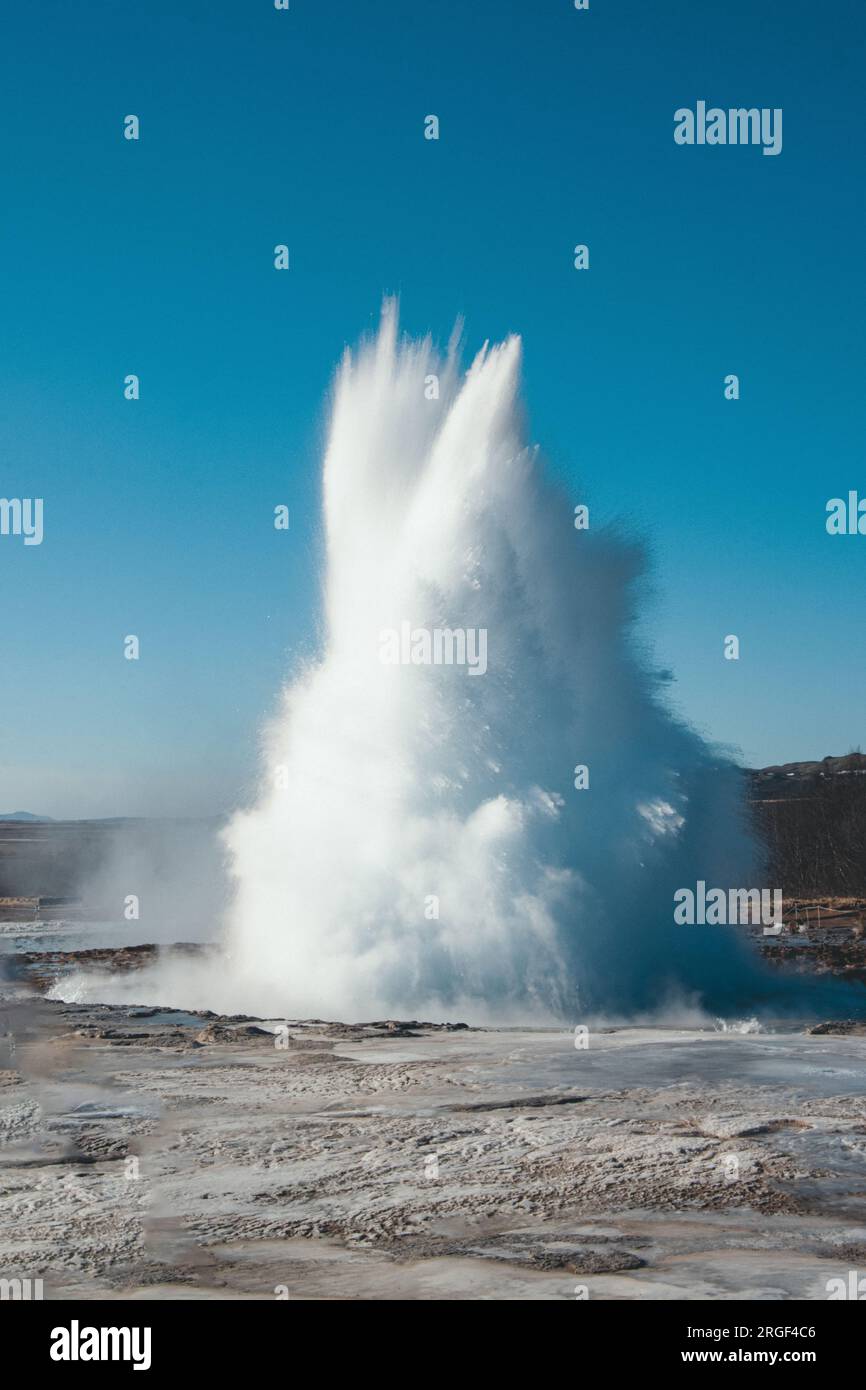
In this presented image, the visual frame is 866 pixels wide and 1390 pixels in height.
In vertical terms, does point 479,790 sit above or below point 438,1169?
above

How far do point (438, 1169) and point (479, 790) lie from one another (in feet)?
36.8

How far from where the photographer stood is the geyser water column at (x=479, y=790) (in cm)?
1909

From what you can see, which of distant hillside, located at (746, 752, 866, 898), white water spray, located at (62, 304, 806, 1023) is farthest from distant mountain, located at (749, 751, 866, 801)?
white water spray, located at (62, 304, 806, 1023)

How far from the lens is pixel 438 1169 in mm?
8930

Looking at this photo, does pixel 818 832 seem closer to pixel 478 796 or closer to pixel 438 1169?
pixel 478 796

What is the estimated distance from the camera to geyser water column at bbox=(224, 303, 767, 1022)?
19.1 meters

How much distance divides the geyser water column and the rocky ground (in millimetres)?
4448

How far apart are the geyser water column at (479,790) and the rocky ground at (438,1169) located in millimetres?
4448

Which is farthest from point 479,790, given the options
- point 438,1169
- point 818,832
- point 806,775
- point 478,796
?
point 806,775

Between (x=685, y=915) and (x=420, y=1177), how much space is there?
491 inches

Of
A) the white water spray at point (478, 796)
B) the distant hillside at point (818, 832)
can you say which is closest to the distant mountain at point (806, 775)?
the distant hillside at point (818, 832)

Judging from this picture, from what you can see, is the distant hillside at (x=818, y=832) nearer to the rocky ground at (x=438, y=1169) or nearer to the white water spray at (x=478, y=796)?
the white water spray at (x=478, y=796)
